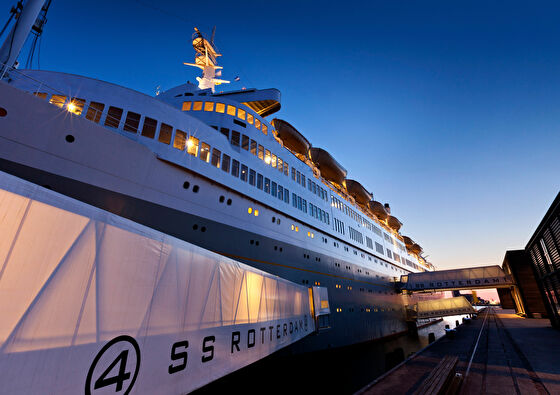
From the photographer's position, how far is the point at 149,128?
35.8ft

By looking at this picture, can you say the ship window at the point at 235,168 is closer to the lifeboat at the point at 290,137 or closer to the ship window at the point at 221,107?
the ship window at the point at 221,107

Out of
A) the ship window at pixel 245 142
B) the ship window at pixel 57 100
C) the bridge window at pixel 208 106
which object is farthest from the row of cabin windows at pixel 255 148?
the ship window at pixel 57 100

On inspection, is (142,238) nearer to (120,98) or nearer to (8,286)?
(8,286)

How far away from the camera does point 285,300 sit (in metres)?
8.83

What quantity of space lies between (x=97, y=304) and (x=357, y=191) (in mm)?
36146

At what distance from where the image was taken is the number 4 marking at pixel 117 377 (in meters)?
2.75

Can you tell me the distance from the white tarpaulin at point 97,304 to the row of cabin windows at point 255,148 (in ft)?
38.1

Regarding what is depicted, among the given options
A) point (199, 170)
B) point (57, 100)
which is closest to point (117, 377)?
point (199, 170)

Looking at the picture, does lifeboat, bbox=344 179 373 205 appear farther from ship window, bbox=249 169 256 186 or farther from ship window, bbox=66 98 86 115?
ship window, bbox=66 98 86 115

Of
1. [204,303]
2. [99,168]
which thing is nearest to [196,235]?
[99,168]

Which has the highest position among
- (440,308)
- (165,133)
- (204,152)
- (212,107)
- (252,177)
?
(212,107)

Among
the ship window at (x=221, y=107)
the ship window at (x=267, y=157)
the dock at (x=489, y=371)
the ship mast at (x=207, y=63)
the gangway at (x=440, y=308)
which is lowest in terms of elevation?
the dock at (x=489, y=371)

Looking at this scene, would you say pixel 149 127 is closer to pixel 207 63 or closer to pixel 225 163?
pixel 225 163

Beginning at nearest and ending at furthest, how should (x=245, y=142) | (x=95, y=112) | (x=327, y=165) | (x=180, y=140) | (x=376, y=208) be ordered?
(x=95, y=112)
(x=180, y=140)
(x=245, y=142)
(x=327, y=165)
(x=376, y=208)
